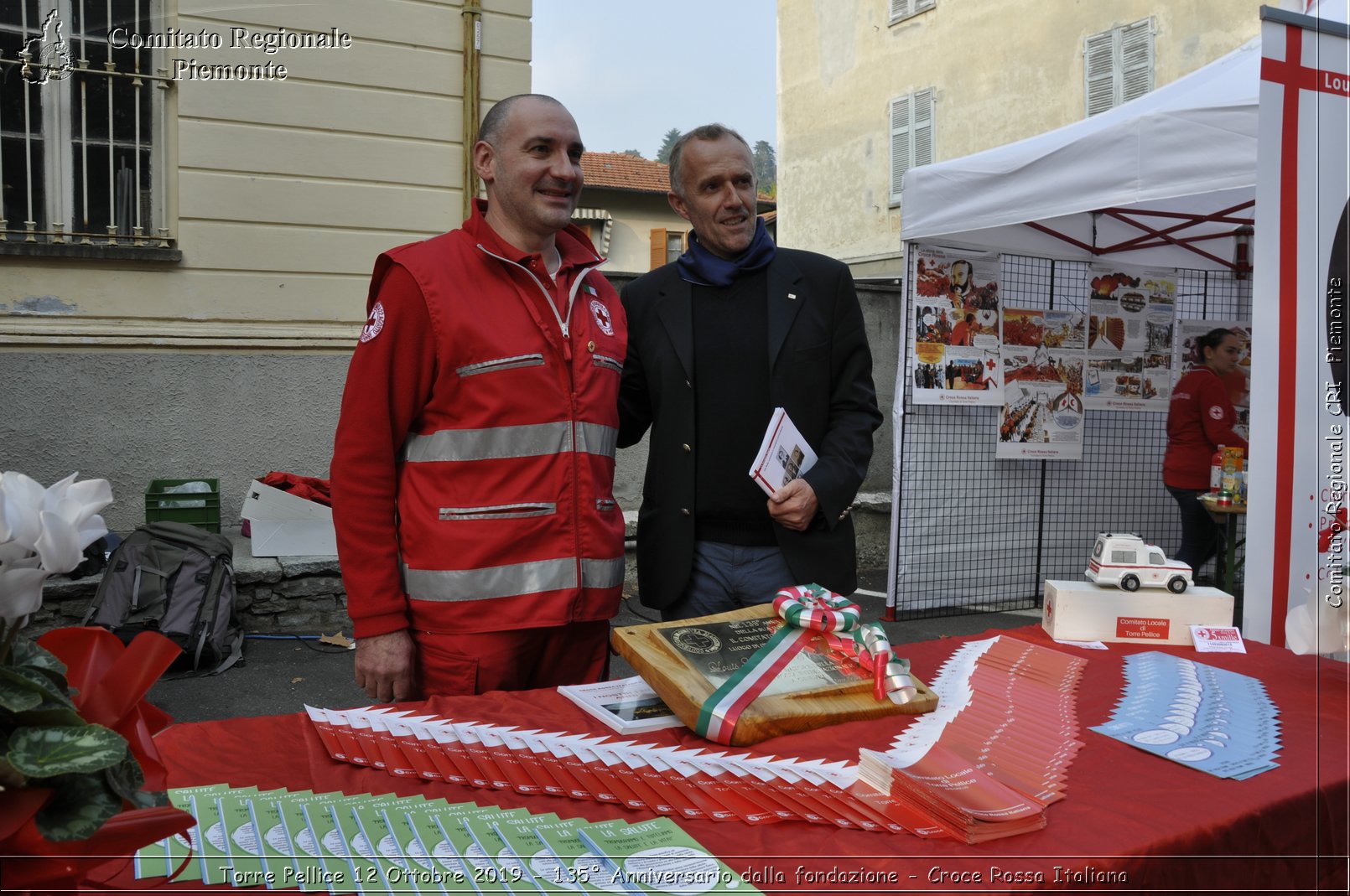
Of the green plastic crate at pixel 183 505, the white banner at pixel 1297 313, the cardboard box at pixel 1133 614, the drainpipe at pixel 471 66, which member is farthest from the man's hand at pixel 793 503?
the drainpipe at pixel 471 66

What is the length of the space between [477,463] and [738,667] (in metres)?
0.74

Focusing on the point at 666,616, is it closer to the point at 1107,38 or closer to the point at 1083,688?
the point at 1083,688

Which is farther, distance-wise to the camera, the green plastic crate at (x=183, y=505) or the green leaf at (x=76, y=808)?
the green plastic crate at (x=183, y=505)

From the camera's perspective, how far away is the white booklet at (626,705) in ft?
5.13

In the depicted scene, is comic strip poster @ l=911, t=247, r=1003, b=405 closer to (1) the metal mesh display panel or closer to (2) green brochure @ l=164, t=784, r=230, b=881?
(1) the metal mesh display panel

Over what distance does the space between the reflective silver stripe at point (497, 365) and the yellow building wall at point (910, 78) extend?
462 inches

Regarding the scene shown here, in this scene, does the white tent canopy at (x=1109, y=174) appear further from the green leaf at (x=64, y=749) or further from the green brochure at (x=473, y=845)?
the green leaf at (x=64, y=749)

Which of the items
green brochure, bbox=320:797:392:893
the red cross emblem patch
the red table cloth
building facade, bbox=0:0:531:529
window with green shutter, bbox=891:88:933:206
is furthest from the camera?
window with green shutter, bbox=891:88:933:206

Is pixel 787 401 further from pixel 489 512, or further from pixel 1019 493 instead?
pixel 1019 493

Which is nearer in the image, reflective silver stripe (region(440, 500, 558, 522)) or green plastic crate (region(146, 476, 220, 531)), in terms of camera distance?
reflective silver stripe (region(440, 500, 558, 522))

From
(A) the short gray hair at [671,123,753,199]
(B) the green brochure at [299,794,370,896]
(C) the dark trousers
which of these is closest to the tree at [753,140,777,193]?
(A) the short gray hair at [671,123,753,199]

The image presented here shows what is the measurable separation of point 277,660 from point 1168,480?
5.45 meters

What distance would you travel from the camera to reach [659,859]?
3.70 ft

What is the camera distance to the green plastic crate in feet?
17.4
